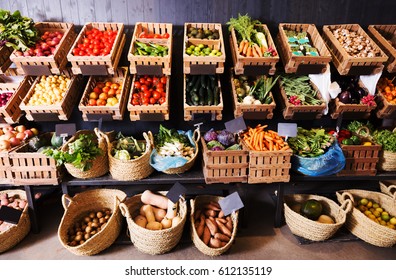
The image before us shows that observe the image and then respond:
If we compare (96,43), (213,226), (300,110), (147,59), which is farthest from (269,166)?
(96,43)

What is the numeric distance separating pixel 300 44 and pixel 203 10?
1038mm

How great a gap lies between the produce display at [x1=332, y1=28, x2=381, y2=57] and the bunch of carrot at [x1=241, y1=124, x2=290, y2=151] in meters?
1.06

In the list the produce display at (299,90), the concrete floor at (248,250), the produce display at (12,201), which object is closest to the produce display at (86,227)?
the concrete floor at (248,250)

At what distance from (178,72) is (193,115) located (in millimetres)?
704

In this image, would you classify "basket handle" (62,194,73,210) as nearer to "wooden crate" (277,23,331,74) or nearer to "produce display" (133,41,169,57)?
"produce display" (133,41,169,57)

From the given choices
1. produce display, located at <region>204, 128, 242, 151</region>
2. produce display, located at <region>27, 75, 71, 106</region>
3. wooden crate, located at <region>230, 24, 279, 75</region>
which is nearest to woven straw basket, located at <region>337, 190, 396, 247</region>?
produce display, located at <region>204, 128, 242, 151</region>

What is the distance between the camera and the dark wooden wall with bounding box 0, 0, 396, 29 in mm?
3338

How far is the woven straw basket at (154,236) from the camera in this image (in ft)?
9.43

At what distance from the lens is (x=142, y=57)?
2.98 m

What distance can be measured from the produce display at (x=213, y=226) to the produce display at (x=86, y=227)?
2.97 ft

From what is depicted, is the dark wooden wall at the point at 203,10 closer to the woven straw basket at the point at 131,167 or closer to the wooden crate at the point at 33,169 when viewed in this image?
the woven straw basket at the point at 131,167

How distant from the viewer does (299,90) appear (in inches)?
131

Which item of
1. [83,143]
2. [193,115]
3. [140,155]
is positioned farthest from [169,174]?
[83,143]

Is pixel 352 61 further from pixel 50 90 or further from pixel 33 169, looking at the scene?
pixel 33 169
